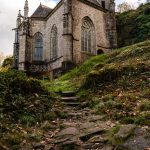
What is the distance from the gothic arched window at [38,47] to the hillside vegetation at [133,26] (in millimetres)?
10109

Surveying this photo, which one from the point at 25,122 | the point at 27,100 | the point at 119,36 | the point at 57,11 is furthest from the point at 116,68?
the point at 119,36

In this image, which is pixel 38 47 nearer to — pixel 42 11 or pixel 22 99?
pixel 42 11

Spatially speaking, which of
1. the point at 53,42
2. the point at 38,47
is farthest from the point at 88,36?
the point at 38,47

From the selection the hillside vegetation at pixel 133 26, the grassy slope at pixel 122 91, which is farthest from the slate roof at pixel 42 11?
the grassy slope at pixel 122 91

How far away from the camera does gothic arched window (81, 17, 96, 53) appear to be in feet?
129

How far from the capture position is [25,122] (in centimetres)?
1016

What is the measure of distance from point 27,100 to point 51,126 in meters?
1.91

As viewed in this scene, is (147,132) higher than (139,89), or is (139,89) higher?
(139,89)

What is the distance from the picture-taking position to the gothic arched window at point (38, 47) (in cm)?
4199

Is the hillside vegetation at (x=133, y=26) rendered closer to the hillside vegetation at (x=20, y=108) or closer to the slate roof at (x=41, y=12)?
the slate roof at (x=41, y=12)

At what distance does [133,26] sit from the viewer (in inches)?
1695

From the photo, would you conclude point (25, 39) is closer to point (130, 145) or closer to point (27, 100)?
point (27, 100)

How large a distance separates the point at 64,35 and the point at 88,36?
5.05 meters

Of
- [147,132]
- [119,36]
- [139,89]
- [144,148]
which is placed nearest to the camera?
[144,148]
